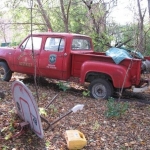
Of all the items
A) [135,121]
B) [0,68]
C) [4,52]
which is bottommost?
[135,121]

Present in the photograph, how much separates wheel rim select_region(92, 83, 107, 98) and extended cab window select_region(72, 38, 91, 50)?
4.56 feet

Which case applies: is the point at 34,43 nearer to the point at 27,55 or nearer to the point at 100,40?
the point at 27,55

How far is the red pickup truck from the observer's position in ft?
18.5

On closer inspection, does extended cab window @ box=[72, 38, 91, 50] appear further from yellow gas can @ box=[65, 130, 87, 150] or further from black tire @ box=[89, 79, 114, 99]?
yellow gas can @ box=[65, 130, 87, 150]

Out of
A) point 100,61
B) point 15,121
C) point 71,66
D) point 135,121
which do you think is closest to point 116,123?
point 135,121

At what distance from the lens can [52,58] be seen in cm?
658

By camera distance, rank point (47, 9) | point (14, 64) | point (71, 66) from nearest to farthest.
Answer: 1. point (71, 66)
2. point (14, 64)
3. point (47, 9)

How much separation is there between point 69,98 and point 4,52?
10.4 ft

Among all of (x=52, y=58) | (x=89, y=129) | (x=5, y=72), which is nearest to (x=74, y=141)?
(x=89, y=129)

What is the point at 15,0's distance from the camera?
402 inches

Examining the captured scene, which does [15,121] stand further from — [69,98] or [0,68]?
[0,68]

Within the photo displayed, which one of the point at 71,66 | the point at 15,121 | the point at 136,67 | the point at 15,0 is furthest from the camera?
the point at 15,0

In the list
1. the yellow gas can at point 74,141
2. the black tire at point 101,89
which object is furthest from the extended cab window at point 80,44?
the yellow gas can at point 74,141

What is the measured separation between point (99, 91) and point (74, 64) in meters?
1.02
